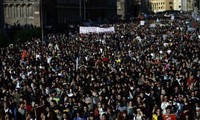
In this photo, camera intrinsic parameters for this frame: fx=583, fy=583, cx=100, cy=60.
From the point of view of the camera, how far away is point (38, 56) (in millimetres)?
33031

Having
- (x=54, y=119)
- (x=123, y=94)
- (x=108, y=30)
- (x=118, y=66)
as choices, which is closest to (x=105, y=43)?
(x=108, y=30)

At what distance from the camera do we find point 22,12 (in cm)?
9512

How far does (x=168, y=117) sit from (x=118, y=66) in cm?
1251

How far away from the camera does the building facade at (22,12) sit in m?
92.8

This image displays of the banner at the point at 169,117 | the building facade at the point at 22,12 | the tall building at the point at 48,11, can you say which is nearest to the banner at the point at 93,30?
the tall building at the point at 48,11

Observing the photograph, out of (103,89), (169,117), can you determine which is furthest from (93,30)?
(169,117)

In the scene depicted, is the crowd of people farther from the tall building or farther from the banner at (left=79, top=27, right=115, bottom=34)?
the tall building

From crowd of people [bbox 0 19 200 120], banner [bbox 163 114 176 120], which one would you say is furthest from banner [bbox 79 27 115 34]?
banner [bbox 163 114 176 120]

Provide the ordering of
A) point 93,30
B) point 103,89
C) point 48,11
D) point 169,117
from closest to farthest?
1. point 169,117
2. point 103,89
3. point 93,30
4. point 48,11

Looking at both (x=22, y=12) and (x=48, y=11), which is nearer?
(x=22, y=12)

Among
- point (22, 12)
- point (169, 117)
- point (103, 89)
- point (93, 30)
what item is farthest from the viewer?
point (22, 12)

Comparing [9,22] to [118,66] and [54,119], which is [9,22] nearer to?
[118,66]

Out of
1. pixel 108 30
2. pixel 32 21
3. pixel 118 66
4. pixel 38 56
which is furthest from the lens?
pixel 32 21

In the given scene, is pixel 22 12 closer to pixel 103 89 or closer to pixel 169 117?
pixel 103 89
